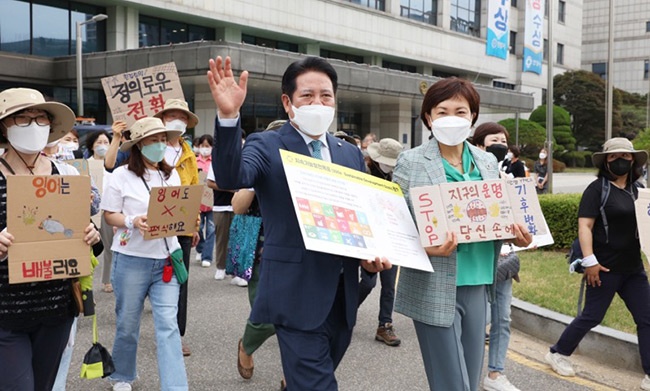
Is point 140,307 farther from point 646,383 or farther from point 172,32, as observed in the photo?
point 172,32

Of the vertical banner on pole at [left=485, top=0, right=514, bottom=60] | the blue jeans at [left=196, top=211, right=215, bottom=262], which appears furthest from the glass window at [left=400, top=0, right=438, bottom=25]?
the blue jeans at [left=196, top=211, right=215, bottom=262]

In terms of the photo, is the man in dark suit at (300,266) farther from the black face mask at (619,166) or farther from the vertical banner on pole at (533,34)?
the vertical banner on pole at (533,34)

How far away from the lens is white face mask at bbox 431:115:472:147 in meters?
3.31

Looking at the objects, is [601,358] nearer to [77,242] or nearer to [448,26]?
[77,242]

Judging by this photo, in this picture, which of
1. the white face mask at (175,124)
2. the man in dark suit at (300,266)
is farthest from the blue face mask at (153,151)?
the man in dark suit at (300,266)

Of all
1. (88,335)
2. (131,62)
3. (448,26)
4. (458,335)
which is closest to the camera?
(458,335)

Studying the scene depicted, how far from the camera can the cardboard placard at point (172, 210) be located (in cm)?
442

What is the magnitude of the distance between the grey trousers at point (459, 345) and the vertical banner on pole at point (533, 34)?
72.7ft

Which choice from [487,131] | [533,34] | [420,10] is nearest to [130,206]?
[487,131]

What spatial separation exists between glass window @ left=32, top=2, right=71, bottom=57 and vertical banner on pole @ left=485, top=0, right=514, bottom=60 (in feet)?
61.5

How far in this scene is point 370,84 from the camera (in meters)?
31.8

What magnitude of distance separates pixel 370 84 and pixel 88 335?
88.1 feet

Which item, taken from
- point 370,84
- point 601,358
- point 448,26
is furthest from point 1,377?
point 448,26

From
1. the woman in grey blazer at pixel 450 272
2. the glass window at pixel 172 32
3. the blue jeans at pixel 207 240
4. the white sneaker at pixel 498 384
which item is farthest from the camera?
the glass window at pixel 172 32
